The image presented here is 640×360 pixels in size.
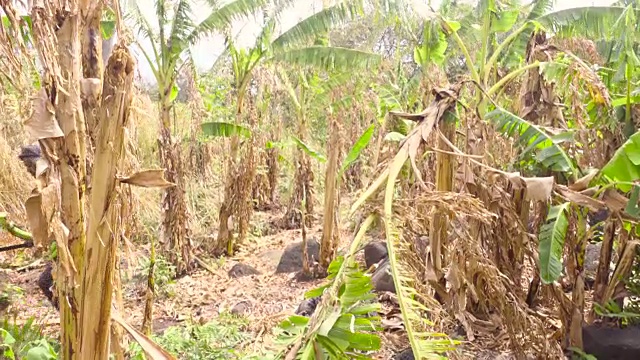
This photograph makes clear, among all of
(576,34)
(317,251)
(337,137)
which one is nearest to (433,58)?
(337,137)

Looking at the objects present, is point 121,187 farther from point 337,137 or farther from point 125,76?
point 337,137

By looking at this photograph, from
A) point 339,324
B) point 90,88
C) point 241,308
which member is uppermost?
point 90,88

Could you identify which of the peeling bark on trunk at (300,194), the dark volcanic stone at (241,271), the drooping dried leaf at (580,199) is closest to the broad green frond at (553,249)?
the drooping dried leaf at (580,199)

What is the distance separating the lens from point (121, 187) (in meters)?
1.85

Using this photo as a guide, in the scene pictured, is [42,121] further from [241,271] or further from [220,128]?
[220,128]

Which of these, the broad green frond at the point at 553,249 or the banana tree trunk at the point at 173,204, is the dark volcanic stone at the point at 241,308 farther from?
the broad green frond at the point at 553,249

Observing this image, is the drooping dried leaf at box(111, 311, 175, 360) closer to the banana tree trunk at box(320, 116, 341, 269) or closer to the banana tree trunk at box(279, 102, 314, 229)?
the banana tree trunk at box(320, 116, 341, 269)

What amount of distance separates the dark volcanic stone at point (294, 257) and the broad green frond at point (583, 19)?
16.1 ft

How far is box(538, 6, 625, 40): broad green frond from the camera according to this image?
257 inches

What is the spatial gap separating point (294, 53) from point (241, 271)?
3.69 meters

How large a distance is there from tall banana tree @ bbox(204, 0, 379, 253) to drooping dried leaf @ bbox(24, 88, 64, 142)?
20.5ft

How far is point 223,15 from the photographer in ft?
25.0

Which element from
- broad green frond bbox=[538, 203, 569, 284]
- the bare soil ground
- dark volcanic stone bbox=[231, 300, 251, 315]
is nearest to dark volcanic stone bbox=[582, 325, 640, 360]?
broad green frond bbox=[538, 203, 569, 284]

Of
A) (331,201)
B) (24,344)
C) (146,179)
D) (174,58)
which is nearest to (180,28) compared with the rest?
(174,58)
